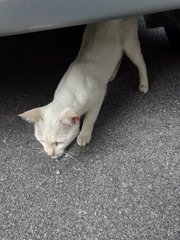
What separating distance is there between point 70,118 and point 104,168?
0.25 meters

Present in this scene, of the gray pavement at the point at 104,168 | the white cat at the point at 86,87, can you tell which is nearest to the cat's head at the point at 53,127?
the white cat at the point at 86,87

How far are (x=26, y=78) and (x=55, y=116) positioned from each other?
725mm

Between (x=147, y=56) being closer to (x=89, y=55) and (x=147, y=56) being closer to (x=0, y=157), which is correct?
(x=89, y=55)

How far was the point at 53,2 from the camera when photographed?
1.21m

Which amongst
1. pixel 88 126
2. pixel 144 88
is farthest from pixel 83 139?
pixel 144 88

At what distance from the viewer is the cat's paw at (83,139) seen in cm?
159

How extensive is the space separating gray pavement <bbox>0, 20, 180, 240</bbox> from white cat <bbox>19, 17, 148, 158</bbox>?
9 centimetres

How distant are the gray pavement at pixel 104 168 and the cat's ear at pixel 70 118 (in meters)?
0.21

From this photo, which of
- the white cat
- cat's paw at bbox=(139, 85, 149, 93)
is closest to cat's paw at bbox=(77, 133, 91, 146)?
the white cat

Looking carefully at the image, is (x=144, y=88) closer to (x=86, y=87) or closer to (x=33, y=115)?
(x=86, y=87)

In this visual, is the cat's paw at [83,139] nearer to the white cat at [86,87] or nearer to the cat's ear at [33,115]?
the white cat at [86,87]

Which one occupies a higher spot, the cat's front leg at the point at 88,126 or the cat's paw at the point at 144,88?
the cat's front leg at the point at 88,126

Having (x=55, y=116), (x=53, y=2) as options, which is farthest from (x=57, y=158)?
(x=53, y=2)

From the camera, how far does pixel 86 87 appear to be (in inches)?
63.2
